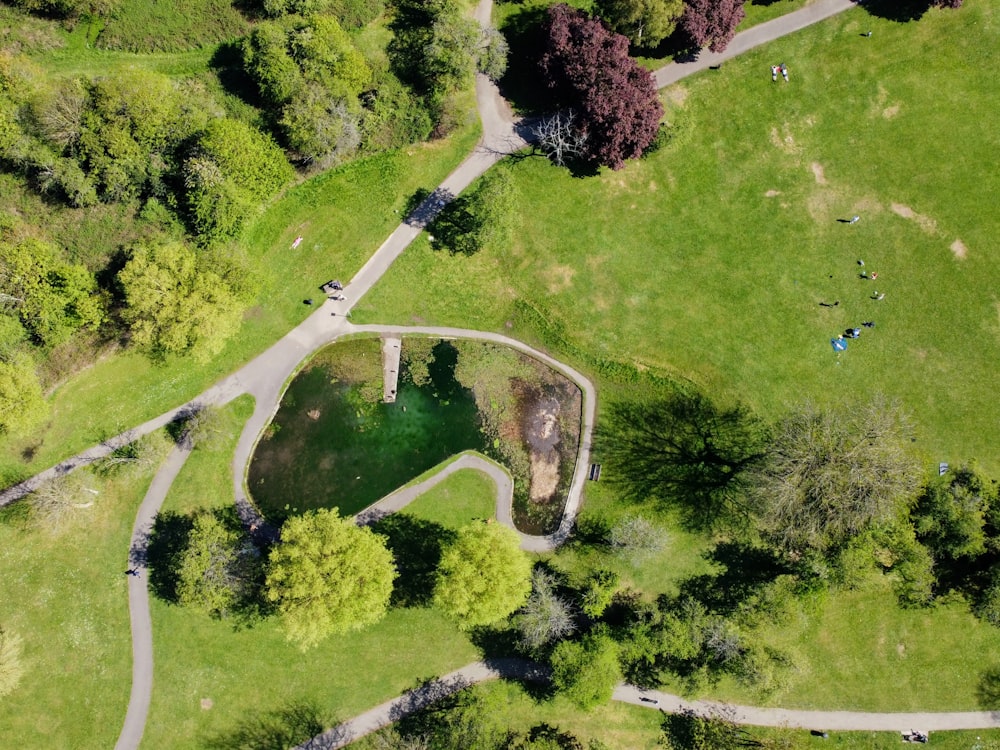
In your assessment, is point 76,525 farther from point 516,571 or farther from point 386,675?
point 516,571

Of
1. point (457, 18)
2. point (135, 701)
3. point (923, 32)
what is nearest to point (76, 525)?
point (135, 701)

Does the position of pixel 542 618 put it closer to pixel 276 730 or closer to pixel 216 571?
pixel 276 730

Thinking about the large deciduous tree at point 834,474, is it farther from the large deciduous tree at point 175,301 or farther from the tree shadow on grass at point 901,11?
the large deciduous tree at point 175,301

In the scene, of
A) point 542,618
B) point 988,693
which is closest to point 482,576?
point 542,618

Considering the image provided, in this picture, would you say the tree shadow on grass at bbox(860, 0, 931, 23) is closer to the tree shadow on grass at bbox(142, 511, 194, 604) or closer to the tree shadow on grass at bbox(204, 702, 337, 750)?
the tree shadow on grass at bbox(142, 511, 194, 604)

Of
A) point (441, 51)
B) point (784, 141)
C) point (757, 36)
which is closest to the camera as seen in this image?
point (441, 51)

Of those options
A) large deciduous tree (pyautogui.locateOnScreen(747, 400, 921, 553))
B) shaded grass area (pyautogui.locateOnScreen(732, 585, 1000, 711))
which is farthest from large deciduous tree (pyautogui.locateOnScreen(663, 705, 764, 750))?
large deciduous tree (pyautogui.locateOnScreen(747, 400, 921, 553))

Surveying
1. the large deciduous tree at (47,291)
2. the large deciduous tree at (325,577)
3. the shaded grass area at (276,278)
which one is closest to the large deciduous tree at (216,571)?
the large deciduous tree at (325,577)
